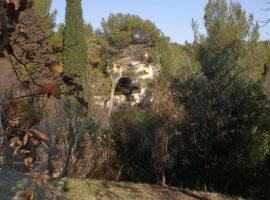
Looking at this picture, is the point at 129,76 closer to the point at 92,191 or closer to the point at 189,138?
the point at 189,138

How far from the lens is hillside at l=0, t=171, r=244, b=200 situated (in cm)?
712

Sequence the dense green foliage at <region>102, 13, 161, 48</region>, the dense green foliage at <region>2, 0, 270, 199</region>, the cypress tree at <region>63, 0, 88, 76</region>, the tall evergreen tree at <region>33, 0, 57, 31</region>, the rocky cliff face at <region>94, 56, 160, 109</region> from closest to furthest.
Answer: the dense green foliage at <region>2, 0, 270, 199</region>, the cypress tree at <region>63, 0, 88, 76</region>, the tall evergreen tree at <region>33, 0, 57, 31</region>, the rocky cliff face at <region>94, 56, 160, 109</region>, the dense green foliage at <region>102, 13, 161, 48</region>

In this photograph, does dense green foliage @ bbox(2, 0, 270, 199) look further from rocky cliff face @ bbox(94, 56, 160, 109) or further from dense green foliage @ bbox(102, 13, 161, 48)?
dense green foliage @ bbox(102, 13, 161, 48)

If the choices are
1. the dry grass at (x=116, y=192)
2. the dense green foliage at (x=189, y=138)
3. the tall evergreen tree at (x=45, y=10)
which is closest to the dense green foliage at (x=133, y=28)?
the tall evergreen tree at (x=45, y=10)

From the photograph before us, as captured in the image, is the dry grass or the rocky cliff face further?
the rocky cliff face

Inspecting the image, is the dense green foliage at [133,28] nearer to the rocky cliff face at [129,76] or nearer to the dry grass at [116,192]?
the rocky cliff face at [129,76]

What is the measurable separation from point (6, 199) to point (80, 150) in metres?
4.05

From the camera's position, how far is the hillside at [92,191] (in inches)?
280

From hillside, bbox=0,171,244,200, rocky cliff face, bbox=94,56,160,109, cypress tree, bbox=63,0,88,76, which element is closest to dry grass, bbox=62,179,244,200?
hillside, bbox=0,171,244,200

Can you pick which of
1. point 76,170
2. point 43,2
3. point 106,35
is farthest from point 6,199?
point 106,35

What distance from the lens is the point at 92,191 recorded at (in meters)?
7.78

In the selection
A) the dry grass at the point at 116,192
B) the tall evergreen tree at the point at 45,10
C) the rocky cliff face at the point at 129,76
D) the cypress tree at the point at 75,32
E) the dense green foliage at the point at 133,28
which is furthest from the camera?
the dense green foliage at the point at 133,28

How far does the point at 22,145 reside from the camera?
3.88ft

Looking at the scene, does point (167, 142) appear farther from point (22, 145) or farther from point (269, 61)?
point (269, 61)
